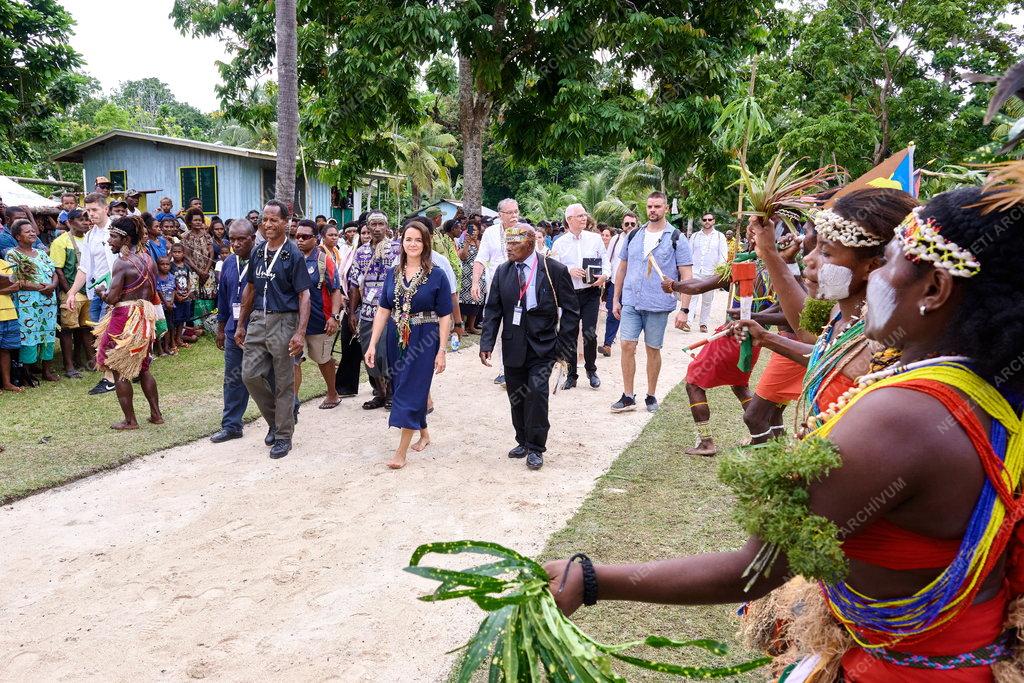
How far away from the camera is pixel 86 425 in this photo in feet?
24.4

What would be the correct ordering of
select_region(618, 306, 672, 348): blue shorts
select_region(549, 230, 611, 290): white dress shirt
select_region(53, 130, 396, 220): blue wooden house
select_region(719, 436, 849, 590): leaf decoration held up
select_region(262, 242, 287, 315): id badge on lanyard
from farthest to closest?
1. select_region(53, 130, 396, 220): blue wooden house
2. select_region(549, 230, 611, 290): white dress shirt
3. select_region(618, 306, 672, 348): blue shorts
4. select_region(262, 242, 287, 315): id badge on lanyard
5. select_region(719, 436, 849, 590): leaf decoration held up

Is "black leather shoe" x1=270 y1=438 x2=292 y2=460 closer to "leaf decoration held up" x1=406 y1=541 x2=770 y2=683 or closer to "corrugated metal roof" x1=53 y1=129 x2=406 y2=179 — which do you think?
"leaf decoration held up" x1=406 y1=541 x2=770 y2=683

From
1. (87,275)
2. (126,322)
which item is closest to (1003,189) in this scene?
(126,322)

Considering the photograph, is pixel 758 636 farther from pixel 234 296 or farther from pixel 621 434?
pixel 234 296

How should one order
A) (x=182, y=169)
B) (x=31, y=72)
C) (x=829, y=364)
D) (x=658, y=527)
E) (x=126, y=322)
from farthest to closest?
(x=182, y=169) < (x=31, y=72) < (x=126, y=322) < (x=658, y=527) < (x=829, y=364)

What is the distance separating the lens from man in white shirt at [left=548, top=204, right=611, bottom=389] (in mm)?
9898

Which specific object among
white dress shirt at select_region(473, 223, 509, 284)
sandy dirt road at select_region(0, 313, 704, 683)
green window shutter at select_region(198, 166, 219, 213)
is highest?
green window shutter at select_region(198, 166, 219, 213)

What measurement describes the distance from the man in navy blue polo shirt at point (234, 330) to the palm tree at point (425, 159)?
2606 centimetres

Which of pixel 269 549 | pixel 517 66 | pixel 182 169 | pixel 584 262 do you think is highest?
pixel 517 66

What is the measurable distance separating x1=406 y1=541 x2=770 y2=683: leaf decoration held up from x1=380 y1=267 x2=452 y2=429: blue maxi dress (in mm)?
4777

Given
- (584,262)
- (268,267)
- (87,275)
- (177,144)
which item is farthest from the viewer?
(177,144)

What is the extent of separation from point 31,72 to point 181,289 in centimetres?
1167

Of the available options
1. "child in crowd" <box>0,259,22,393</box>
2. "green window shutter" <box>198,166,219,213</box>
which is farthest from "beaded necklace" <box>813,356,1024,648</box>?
"green window shutter" <box>198,166,219,213</box>

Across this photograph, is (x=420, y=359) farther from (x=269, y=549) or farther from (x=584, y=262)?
(x=584, y=262)
